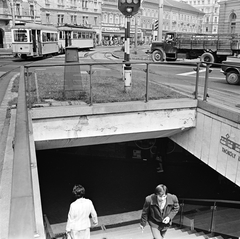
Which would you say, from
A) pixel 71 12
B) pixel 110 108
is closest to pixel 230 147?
pixel 110 108

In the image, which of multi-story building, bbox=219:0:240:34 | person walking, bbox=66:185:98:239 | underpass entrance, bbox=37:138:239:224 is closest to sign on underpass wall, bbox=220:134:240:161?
person walking, bbox=66:185:98:239

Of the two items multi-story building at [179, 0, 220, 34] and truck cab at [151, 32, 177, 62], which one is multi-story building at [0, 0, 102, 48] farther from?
multi-story building at [179, 0, 220, 34]

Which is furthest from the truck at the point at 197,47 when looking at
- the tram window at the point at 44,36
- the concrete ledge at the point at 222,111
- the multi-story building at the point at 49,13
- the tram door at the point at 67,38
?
the multi-story building at the point at 49,13

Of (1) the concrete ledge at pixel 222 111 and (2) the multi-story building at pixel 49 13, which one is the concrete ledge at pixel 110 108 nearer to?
(1) the concrete ledge at pixel 222 111

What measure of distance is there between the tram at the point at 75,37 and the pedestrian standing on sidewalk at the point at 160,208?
34.8 m

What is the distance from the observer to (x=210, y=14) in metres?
145

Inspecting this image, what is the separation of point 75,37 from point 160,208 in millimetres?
38265

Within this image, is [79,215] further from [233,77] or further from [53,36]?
[53,36]

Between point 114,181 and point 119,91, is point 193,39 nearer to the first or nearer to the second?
point 114,181

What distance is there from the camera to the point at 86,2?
8106cm

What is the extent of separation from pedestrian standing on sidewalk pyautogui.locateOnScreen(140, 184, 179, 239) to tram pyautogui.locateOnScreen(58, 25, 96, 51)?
34803 mm

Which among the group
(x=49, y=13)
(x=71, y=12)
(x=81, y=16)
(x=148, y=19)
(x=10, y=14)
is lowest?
(x=10, y=14)

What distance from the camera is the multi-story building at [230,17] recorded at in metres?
54.8

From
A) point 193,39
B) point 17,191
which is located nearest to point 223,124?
point 17,191
